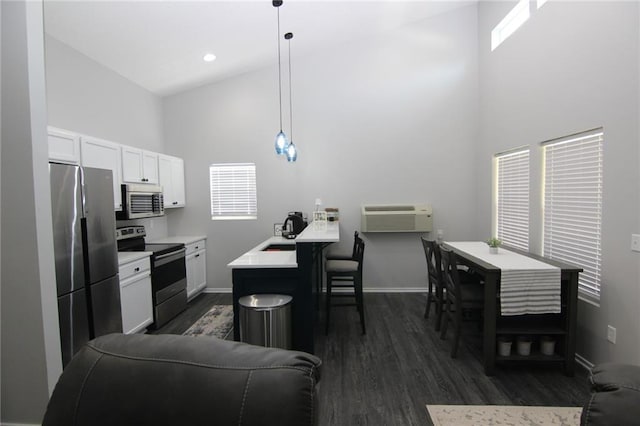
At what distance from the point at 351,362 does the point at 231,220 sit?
2.93m

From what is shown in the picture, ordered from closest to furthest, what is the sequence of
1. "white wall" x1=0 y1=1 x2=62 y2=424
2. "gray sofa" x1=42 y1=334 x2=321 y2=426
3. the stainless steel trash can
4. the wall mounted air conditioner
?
"gray sofa" x1=42 y1=334 x2=321 y2=426
"white wall" x1=0 y1=1 x2=62 y2=424
the stainless steel trash can
the wall mounted air conditioner

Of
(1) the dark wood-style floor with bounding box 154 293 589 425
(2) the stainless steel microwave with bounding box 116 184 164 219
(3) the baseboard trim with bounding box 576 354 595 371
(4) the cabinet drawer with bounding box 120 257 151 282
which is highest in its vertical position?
(2) the stainless steel microwave with bounding box 116 184 164 219

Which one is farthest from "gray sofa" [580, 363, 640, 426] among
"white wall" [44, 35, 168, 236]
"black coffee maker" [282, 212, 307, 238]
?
"white wall" [44, 35, 168, 236]

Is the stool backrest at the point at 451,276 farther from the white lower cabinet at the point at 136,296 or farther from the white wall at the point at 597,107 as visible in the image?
the white lower cabinet at the point at 136,296

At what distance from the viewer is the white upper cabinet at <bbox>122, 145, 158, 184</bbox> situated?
3438 millimetres

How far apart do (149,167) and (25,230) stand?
2.35 m

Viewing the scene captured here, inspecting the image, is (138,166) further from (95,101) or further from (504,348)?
(504,348)

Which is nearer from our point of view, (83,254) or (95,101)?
(83,254)

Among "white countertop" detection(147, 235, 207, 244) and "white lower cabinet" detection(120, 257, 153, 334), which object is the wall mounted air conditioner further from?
"white lower cabinet" detection(120, 257, 153, 334)

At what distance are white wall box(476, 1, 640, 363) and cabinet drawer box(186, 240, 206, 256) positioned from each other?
427 cm

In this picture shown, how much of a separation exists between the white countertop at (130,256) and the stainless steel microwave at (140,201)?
397 mm

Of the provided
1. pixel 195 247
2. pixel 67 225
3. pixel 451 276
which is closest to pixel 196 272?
pixel 195 247

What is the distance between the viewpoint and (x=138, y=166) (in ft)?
12.0

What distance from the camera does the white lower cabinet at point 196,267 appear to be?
14.0ft
